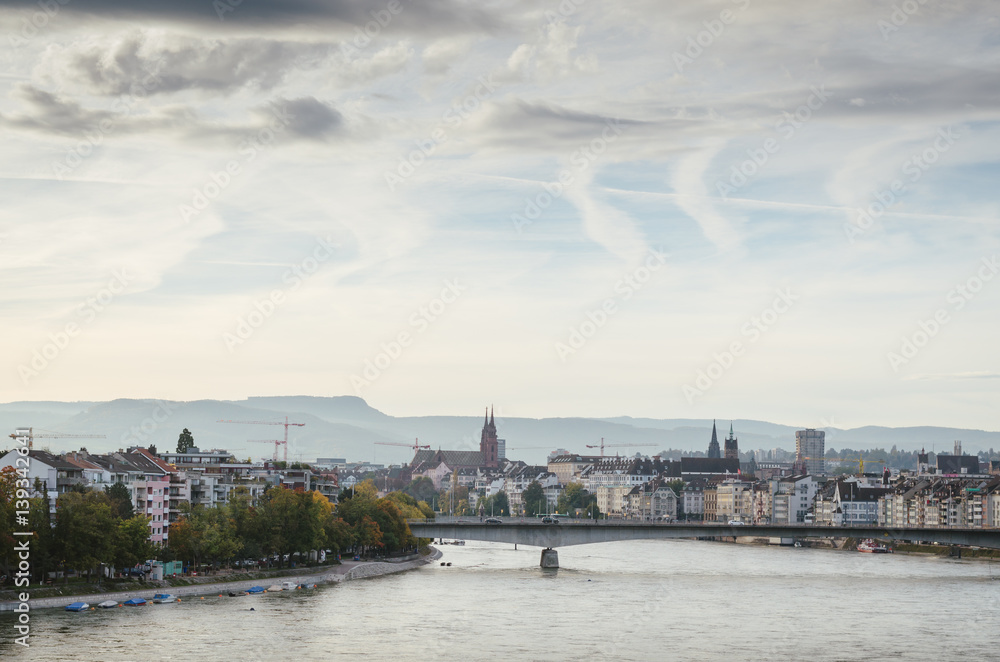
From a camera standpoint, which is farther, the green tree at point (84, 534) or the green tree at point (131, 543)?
the green tree at point (131, 543)

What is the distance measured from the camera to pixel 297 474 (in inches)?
5330

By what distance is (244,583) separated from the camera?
280 ft

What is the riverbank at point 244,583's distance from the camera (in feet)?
227

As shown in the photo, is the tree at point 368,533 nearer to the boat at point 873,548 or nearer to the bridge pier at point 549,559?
the bridge pier at point 549,559

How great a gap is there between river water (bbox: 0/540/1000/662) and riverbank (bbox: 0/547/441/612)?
1644mm

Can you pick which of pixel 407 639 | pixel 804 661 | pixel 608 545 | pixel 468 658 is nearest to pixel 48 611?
pixel 407 639

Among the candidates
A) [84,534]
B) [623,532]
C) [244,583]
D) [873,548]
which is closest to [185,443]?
[623,532]

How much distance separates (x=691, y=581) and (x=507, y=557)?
40348 millimetres

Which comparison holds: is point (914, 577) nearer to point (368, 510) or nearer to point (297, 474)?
point (368, 510)

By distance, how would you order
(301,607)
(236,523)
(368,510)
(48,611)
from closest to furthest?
(48,611) < (301,607) < (236,523) < (368,510)

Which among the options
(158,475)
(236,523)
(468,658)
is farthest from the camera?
(158,475)

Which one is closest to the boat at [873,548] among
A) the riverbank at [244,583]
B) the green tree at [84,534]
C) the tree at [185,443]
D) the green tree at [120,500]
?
the riverbank at [244,583]

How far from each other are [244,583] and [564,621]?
77.3 ft

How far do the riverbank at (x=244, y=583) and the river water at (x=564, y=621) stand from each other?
1.64 meters
